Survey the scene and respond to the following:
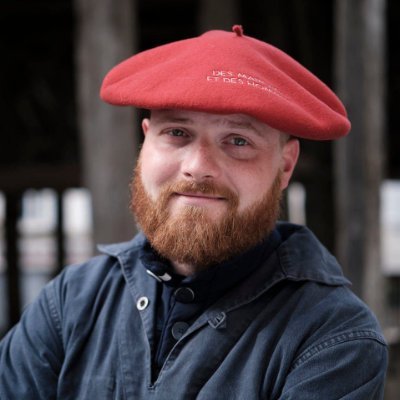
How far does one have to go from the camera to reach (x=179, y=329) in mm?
1363

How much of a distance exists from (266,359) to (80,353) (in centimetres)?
43

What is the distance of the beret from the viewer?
4.05 feet

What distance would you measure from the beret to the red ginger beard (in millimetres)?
155

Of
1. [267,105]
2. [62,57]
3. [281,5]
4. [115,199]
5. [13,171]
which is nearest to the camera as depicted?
[267,105]

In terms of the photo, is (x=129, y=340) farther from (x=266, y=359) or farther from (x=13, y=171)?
(x=13, y=171)

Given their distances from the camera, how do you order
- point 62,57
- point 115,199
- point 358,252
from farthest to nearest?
point 62,57 → point 358,252 → point 115,199

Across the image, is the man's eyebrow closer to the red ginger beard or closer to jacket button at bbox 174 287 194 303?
the red ginger beard

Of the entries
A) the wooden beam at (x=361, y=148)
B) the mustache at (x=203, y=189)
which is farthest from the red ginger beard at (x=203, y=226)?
the wooden beam at (x=361, y=148)

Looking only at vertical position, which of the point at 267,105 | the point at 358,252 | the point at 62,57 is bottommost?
the point at 358,252

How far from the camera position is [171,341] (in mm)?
1371

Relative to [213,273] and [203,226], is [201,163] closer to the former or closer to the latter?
[203,226]

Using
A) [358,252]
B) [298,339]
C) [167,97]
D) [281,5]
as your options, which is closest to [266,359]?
[298,339]

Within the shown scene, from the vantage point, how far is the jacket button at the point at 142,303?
142 centimetres

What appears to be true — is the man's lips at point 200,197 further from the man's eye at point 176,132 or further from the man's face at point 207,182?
the man's eye at point 176,132
